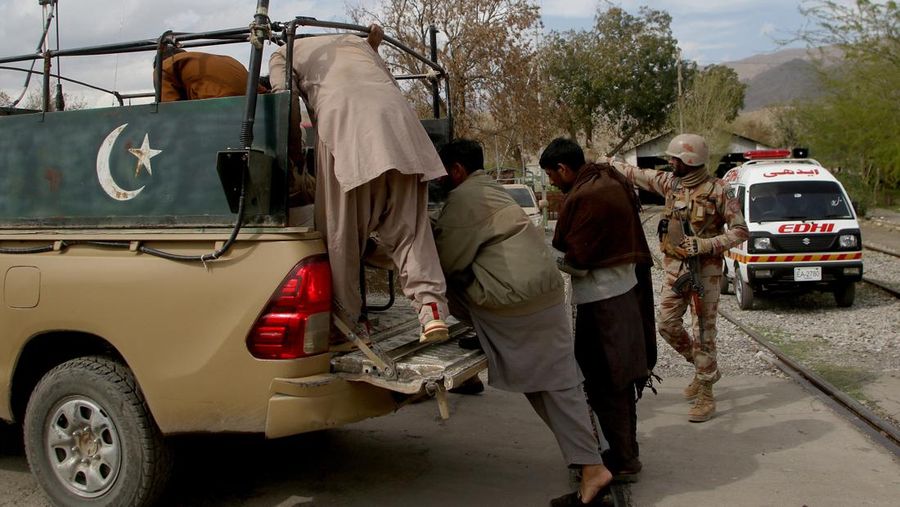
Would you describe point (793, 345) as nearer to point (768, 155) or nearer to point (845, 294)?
point (845, 294)

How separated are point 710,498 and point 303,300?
2.46 m

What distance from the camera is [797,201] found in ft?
38.1

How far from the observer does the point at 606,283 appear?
181 inches

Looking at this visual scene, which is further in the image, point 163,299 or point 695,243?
point 695,243

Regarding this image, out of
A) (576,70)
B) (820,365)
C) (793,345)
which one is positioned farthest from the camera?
(576,70)

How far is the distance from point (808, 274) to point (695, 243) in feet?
18.2

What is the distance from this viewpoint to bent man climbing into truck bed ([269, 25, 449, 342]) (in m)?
3.63

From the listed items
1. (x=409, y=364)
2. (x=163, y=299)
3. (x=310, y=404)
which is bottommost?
(x=310, y=404)

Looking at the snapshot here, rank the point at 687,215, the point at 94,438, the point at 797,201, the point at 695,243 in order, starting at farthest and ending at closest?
the point at 797,201, the point at 687,215, the point at 695,243, the point at 94,438

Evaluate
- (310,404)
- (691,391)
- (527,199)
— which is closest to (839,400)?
(691,391)

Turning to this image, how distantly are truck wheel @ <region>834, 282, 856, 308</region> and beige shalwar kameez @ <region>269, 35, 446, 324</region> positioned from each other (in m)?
8.75

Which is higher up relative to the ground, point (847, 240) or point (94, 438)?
point (94, 438)

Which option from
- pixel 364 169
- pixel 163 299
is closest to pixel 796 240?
pixel 364 169

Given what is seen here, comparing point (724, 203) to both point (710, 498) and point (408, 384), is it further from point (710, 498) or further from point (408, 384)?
point (408, 384)
